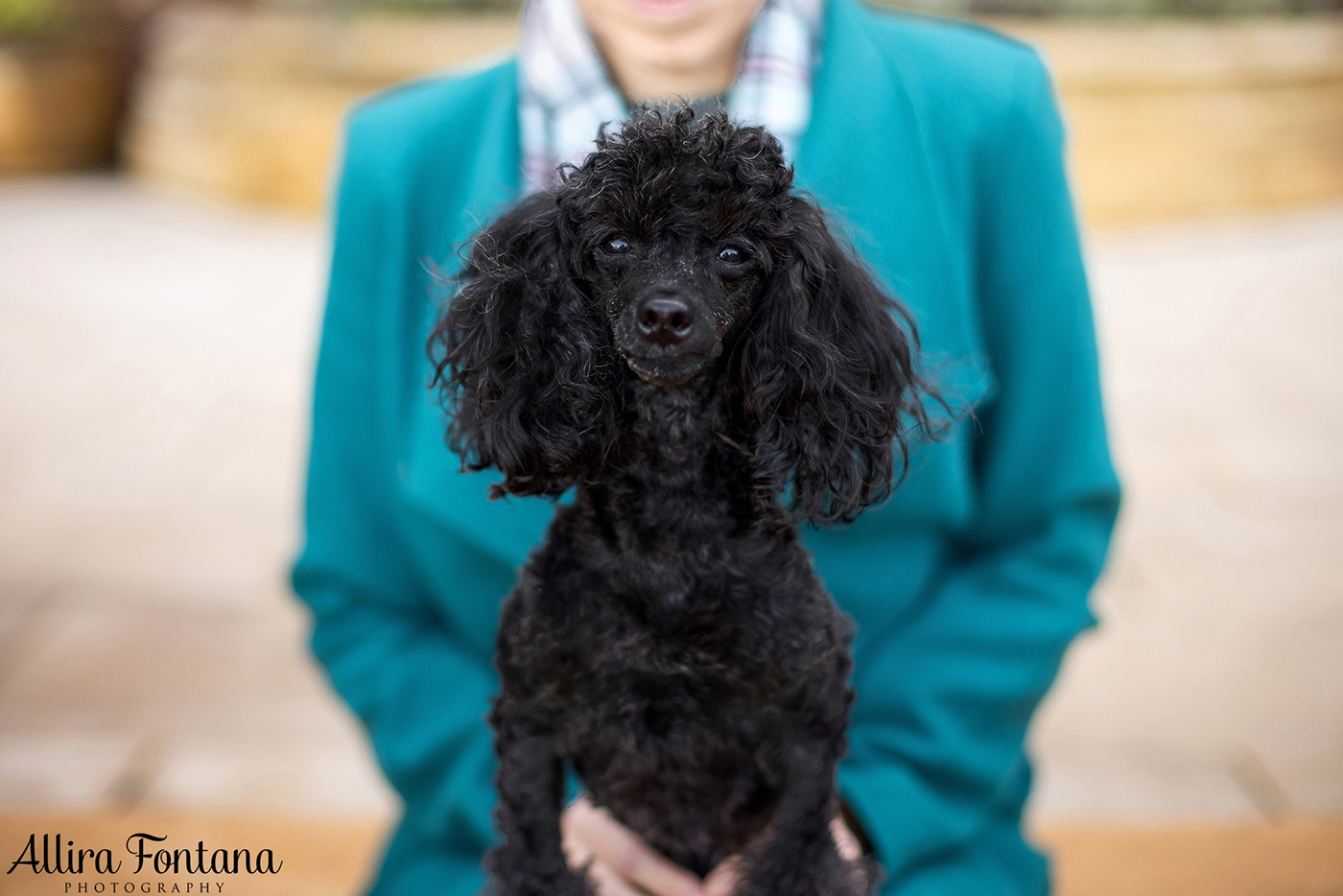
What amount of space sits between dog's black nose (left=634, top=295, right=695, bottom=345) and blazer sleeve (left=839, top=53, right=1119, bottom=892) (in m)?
0.70

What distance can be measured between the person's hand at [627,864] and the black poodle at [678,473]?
7 centimetres

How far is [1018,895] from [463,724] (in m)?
0.71

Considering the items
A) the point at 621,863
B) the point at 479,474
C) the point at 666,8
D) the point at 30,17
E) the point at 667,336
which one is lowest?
the point at 30,17

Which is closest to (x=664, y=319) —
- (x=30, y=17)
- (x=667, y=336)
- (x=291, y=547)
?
(x=667, y=336)

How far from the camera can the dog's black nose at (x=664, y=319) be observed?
777 mm

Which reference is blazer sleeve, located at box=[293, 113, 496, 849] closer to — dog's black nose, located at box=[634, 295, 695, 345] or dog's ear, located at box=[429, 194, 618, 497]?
dog's ear, located at box=[429, 194, 618, 497]

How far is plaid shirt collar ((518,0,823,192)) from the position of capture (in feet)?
3.90

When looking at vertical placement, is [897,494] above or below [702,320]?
below

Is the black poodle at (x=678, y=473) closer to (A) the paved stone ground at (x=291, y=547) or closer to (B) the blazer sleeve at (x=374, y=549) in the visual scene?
(B) the blazer sleeve at (x=374, y=549)

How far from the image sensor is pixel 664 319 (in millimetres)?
778

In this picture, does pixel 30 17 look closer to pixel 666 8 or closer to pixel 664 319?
pixel 666 8

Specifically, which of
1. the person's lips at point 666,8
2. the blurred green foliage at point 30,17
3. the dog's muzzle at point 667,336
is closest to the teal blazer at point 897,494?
the person's lips at point 666,8

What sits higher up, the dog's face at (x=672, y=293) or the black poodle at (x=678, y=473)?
the dog's face at (x=672, y=293)

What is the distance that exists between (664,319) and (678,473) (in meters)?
0.16
